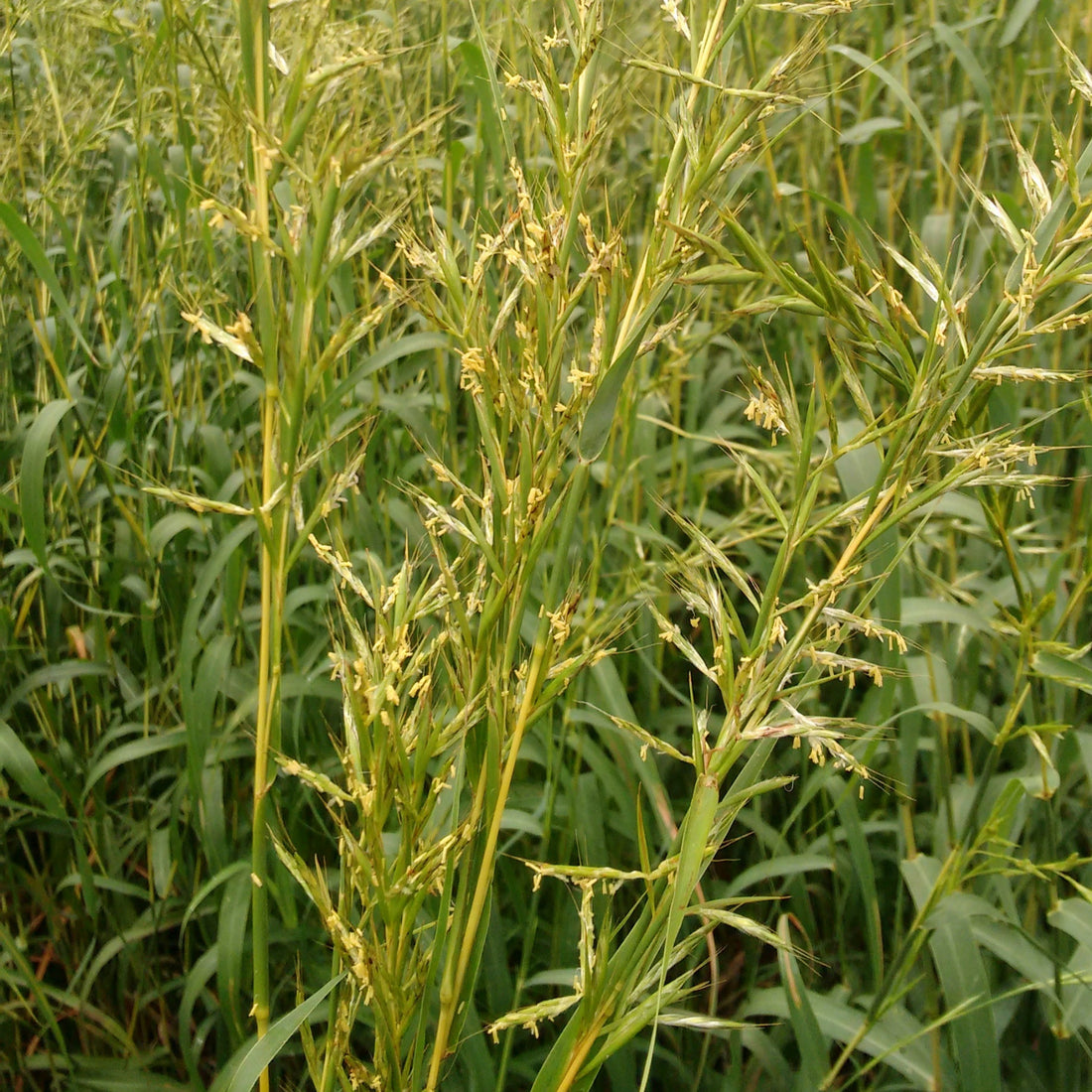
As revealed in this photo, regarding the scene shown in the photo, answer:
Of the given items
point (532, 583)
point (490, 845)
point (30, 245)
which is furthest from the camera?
point (532, 583)

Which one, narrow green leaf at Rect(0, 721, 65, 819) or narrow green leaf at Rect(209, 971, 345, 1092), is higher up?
narrow green leaf at Rect(209, 971, 345, 1092)

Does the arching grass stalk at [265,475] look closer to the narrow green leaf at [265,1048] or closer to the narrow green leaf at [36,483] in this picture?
the narrow green leaf at [265,1048]

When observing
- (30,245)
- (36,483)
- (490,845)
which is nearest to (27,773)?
(36,483)

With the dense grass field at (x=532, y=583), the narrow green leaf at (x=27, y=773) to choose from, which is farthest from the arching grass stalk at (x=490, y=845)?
the narrow green leaf at (x=27, y=773)

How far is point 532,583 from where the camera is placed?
1642 millimetres

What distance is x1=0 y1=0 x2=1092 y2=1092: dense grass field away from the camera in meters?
0.75

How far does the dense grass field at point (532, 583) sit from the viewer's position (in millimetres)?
750

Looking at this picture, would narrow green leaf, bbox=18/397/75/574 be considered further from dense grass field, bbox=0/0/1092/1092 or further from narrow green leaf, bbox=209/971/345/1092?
narrow green leaf, bbox=209/971/345/1092

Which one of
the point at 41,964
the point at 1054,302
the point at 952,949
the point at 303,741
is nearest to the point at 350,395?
the point at 303,741

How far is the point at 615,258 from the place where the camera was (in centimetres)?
74

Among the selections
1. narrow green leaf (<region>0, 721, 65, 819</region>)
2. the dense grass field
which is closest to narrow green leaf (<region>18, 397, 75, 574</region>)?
the dense grass field

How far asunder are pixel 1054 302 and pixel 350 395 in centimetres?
A: 127

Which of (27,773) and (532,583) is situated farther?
(532,583)

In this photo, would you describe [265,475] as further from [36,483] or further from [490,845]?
[36,483]
